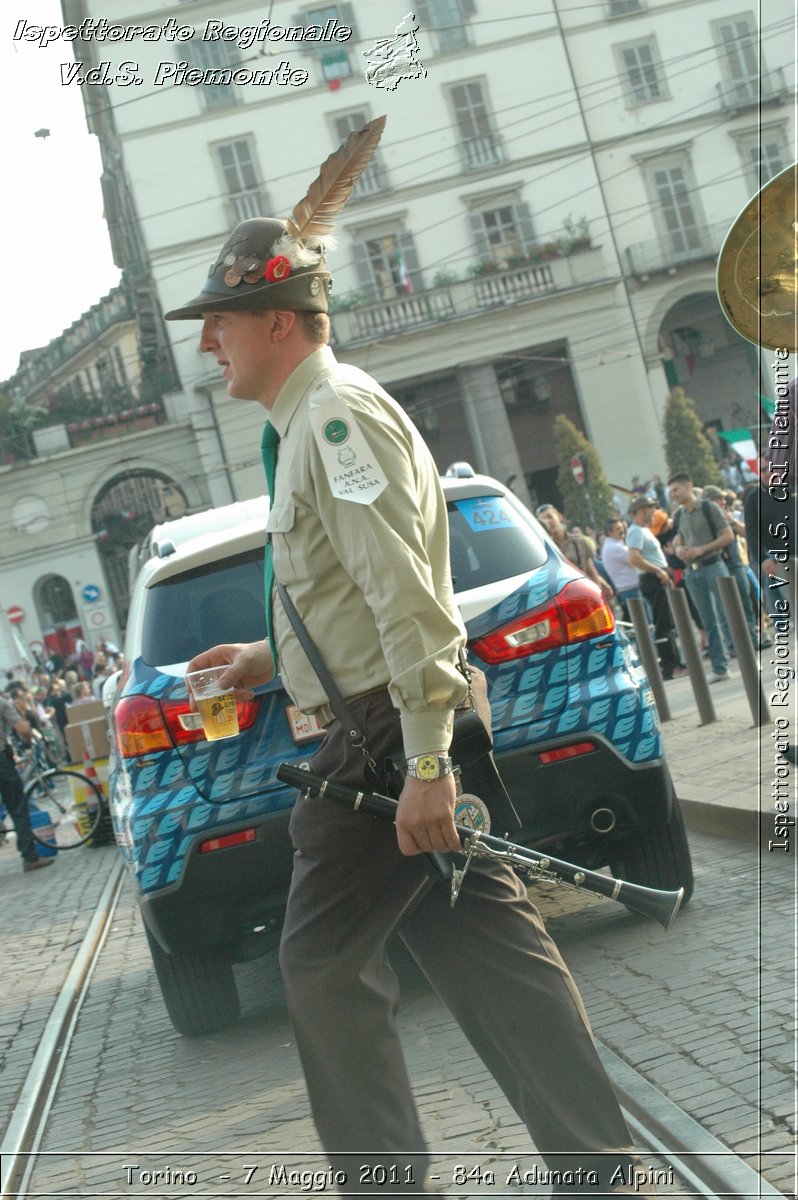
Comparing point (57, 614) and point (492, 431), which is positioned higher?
point (492, 431)

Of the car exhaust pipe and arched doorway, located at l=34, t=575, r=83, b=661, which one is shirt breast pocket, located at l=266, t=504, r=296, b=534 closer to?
the car exhaust pipe

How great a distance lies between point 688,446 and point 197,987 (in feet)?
87.9

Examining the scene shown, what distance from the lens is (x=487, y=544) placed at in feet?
16.4

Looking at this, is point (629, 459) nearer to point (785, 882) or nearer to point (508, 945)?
point (785, 882)

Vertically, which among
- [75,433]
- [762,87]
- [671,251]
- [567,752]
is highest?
[671,251]

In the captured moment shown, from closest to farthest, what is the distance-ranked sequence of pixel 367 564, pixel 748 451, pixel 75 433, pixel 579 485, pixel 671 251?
pixel 367 564 < pixel 75 433 < pixel 671 251 < pixel 748 451 < pixel 579 485

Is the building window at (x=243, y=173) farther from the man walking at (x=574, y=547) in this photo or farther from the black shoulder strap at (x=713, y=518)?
the man walking at (x=574, y=547)

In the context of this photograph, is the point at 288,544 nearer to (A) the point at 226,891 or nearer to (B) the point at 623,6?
(A) the point at 226,891

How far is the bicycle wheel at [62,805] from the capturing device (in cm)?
1348

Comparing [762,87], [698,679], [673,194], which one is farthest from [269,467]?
[673,194]

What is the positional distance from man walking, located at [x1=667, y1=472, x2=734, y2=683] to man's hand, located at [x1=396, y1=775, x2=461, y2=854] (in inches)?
393

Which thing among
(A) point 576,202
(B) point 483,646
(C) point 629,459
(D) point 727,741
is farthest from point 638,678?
(C) point 629,459

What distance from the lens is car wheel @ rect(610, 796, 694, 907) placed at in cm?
509

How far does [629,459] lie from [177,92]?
28330 millimetres
